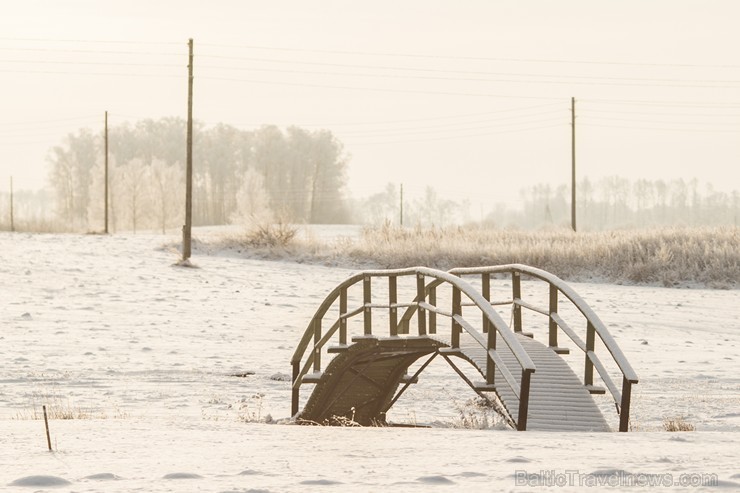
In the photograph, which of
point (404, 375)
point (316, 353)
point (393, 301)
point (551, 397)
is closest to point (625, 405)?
point (551, 397)

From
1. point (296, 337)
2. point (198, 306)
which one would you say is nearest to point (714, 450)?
point (296, 337)

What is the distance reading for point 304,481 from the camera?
6969mm

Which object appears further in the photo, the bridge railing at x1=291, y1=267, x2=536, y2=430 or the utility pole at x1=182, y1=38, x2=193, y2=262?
the utility pole at x1=182, y1=38, x2=193, y2=262

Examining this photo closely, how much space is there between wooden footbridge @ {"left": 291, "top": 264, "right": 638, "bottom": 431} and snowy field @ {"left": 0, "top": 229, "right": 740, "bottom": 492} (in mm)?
571

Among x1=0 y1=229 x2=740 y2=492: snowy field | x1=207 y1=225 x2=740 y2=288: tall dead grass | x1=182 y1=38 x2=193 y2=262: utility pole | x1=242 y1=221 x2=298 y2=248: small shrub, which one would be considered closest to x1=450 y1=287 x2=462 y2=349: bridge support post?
x1=0 y1=229 x2=740 y2=492: snowy field

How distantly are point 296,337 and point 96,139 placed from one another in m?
100

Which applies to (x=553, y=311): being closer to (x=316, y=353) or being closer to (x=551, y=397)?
(x=551, y=397)

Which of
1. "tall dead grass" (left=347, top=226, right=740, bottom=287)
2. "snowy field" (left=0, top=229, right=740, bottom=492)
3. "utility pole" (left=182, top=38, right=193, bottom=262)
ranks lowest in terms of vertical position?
"snowy field" (left=0, top=229, right=740, bottom=492)

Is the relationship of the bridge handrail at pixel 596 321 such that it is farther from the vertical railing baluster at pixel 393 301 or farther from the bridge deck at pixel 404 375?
the vertical railing baluster at pixel 393 301

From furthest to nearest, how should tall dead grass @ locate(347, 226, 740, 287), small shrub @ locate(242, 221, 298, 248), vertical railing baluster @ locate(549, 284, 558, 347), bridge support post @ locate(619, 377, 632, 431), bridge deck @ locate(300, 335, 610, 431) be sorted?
small shrub @ locate(242, 221, 298, 248)
tall dead grass @ locate(347, 226, 740, 287)
vertical railing baluster @ locate(549, 284, 558, 347)
bridge support post @ locate(619, 377, 632, 431)
bridge deck @ locate(300, 335, 610, 431)

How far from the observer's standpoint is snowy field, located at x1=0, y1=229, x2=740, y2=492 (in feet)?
23.6

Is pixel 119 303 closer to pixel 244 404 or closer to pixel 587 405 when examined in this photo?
pixel 244 404

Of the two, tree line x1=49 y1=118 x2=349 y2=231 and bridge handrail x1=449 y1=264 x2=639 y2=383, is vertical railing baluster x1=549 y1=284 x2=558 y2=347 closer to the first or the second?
bridge handrail x1=449 y1=264 x2=639 y2=383

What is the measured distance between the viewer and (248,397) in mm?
15398
